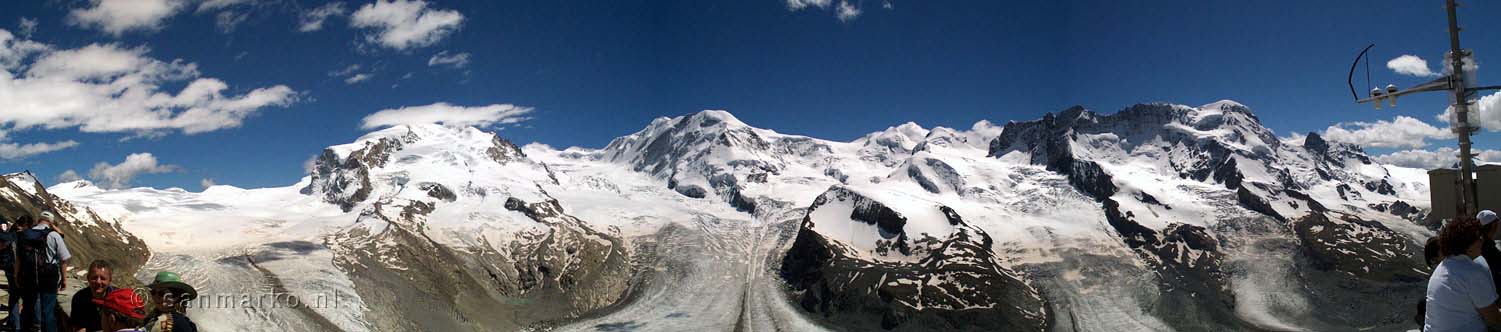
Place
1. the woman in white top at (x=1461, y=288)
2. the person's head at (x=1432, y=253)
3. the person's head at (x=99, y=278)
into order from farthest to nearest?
the person's head at (x=99, y=278)
the person's head at (x=1432, y=253)
the woman in white top at (x=1461, y=288)

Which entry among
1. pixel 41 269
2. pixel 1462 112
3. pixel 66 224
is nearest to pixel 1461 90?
pixel 1462 112

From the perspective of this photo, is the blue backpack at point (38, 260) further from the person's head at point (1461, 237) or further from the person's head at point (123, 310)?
the person's head at point (1461, 237)

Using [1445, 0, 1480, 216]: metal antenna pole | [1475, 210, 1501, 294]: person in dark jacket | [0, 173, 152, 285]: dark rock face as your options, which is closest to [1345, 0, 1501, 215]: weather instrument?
[1445, 0, 1480, 216]: metal antenna pole

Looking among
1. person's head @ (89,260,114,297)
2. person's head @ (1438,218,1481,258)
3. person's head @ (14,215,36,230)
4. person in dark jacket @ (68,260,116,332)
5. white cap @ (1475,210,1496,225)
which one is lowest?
person in dark jacket @ (68,260,116,332)

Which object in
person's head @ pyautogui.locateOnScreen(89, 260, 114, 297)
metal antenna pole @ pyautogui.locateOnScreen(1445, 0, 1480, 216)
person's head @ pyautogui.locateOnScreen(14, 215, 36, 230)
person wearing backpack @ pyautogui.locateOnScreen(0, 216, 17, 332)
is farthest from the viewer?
person wearing backpack @ pyautogui.locateOnScreen(0, 216, 17, 332)

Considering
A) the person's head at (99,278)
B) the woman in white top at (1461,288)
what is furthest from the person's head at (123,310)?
the woman in white top at (1461,288)

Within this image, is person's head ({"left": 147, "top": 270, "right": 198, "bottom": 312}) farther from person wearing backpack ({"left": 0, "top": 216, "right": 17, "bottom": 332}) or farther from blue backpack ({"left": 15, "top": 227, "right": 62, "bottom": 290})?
person wearing backpack ({"left": 0, "top": 216, "right": 17, "bottom": 332})
